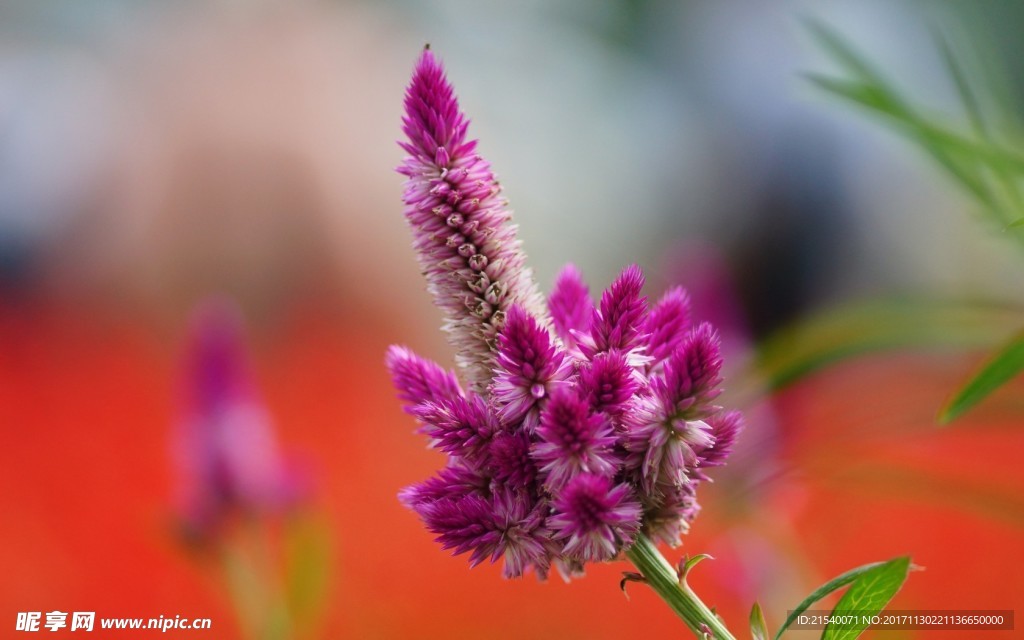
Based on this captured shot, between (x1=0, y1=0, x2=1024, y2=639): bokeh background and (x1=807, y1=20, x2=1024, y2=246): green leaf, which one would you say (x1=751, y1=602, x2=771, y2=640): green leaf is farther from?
(x1=0, y1=0, x2=1024, y2=639): bokeh background

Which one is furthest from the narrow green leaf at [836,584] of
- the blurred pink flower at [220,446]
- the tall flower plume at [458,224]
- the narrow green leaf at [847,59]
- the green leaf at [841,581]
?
the blurred pink flower at [220,446]

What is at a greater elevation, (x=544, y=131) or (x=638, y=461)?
(x=544, y=131)

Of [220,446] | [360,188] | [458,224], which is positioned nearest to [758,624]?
[458,224]

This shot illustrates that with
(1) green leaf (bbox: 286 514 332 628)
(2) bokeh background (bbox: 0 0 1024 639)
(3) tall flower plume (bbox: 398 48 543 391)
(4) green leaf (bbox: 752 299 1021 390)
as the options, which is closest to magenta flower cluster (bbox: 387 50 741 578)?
(3) tall flower plume (bbox: 398 48 543 391)

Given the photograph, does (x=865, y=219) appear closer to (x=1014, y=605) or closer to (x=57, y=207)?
(x=1014, y=605)

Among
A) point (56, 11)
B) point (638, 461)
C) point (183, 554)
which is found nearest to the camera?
point (638, 461)

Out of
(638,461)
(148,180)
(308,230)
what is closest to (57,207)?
(148,180)
